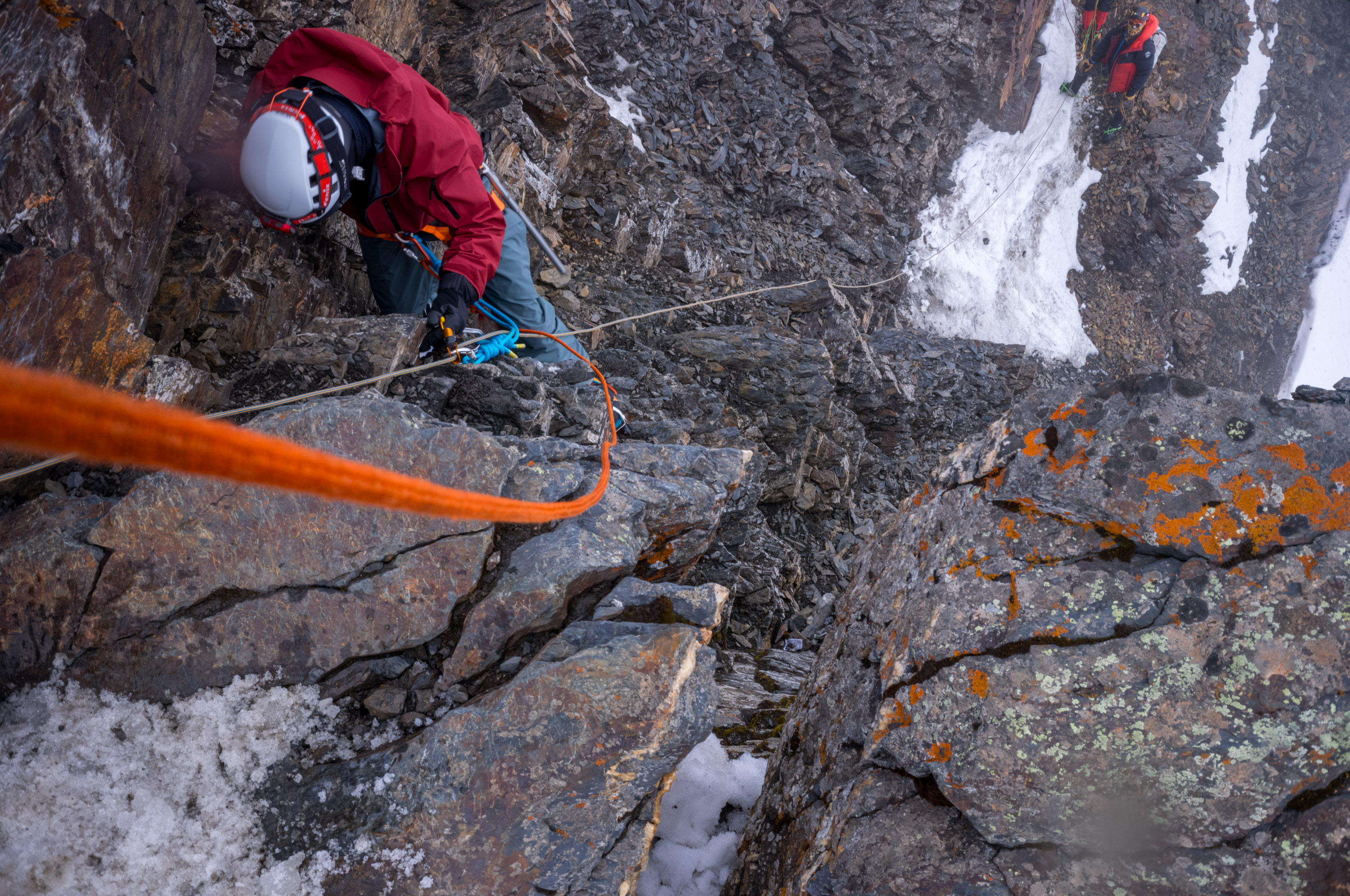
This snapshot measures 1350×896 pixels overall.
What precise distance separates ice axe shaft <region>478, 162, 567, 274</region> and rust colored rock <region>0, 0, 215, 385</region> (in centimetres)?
175

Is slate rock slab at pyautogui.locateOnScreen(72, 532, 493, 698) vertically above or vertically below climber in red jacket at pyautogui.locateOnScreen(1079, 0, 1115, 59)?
below

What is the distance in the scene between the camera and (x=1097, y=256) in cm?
1328

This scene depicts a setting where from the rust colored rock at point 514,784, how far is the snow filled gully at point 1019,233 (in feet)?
31.8

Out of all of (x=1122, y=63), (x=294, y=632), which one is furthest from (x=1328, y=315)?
(x=294, y=632)

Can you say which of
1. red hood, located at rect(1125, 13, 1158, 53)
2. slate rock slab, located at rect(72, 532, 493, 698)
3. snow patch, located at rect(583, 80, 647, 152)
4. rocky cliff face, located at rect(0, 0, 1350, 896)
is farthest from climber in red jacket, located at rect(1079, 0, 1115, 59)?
slate rock slab, located at rect(72, 532, 493, 698)

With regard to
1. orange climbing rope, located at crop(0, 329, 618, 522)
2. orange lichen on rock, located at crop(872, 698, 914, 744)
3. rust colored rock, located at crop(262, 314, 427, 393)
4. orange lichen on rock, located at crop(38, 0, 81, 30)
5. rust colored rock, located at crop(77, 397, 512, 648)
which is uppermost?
orange lichen on rock, located at crop(38, 0, 81, 30)

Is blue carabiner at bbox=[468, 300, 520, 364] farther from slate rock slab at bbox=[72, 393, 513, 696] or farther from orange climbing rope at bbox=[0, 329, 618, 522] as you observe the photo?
orange climbing rope at bbox=[0, 329, 618, 522]

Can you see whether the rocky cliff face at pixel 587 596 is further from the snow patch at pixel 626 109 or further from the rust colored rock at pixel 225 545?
the snow patch at pixel 626 109

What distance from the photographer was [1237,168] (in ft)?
48.2

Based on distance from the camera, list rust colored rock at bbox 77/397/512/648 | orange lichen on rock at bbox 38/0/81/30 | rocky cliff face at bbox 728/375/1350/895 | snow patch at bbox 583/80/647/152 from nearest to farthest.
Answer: rocky cliff face at bbox 728/375/1350/895 → rust colored rock at bbox 77/397/512/648 → orange lichen on rock at bbox 38/0/81/30 → snow patch at bbox 583/80/647/152

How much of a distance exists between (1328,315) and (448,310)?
843 inches

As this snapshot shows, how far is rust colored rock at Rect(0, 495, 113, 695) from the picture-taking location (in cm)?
240

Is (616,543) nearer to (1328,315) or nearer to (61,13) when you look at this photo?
(61,13)

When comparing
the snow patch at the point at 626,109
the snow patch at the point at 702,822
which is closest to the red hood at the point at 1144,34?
the snow patch at the point at 626,109
